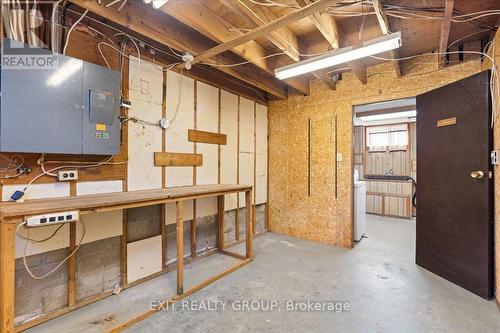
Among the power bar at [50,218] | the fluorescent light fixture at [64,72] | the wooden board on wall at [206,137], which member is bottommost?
the power bar at [50,218]

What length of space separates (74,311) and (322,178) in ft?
11.1

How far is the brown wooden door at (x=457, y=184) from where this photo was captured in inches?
88.4

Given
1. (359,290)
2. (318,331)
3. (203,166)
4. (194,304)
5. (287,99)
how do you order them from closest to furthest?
1. (318,331)
2. (194,304)
3. (359,290)
4. (203,166)
5. (287,99)

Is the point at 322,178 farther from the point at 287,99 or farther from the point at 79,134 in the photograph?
the point at 79,134

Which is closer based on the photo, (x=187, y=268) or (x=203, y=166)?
(x=187, y=268)

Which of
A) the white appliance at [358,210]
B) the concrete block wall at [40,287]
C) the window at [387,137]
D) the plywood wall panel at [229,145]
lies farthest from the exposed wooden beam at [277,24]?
the window at [387,137]

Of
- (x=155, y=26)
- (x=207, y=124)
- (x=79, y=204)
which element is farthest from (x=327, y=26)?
(x=79, y=204)

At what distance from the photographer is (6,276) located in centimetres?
136

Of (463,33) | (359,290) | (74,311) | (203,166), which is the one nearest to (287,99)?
(203,166)

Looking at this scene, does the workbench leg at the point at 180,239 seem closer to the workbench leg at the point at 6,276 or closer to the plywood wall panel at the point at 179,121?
the plywood wall panel at the point at 179,121

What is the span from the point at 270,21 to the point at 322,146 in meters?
2.22

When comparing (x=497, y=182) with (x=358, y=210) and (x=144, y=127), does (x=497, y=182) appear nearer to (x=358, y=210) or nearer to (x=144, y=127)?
(x=358, y=210)

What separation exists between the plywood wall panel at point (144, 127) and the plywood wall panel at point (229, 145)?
3.41 ft

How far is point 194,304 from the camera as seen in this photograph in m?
2.15
